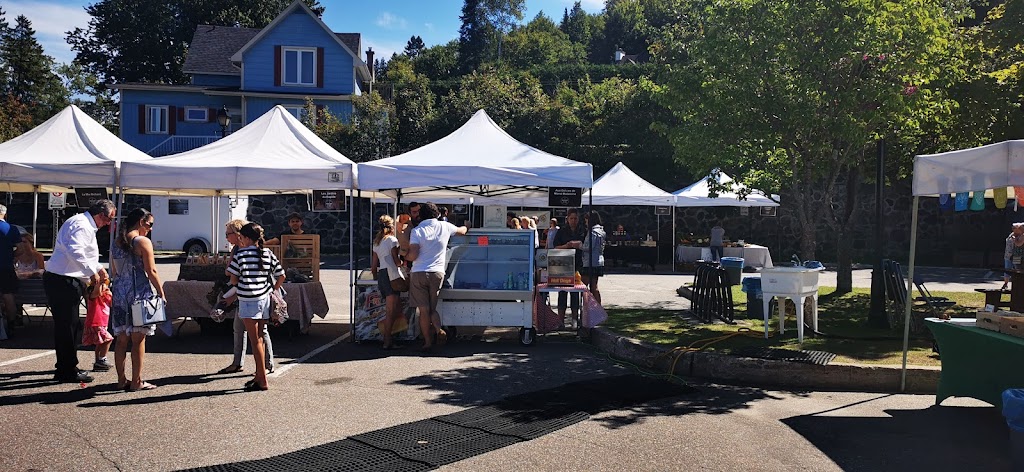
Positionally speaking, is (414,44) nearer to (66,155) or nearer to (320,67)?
(320,67)

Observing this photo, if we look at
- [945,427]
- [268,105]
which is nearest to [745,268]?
[945,427]

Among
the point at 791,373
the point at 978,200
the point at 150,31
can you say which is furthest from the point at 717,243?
the point at 150,31

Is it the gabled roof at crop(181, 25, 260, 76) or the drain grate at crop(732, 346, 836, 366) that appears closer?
the drain grate at crop(732, 346, 836, 366)

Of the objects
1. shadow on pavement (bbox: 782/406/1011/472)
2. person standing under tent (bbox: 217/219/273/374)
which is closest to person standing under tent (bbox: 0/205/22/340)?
person standing under tent (bbox: 217/219/273/374)

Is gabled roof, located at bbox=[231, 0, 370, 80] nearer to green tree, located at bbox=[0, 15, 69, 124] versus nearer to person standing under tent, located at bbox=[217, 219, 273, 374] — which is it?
green tree, located at bbox=[0, 15, 69, 124]

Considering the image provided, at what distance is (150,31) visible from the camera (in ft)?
162

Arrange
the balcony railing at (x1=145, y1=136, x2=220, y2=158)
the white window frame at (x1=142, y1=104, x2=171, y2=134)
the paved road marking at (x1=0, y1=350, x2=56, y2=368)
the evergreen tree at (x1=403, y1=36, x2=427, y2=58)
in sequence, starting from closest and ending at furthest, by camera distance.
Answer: the paved road marking at (x1=0, y1=350, x2=56, y2=368)
the balcony railing at (x1=145, y1=136, x2=220, y2=158)
the white window frame at (x1=142, y1=104, x2=171, y2=134)
the evergreen tree at (x1=403, y1=36, x2=427, y2=58)

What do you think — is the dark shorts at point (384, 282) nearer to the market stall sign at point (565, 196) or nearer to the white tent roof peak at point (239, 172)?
the white tent roof peak at point (239, 172)

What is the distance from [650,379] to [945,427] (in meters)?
2.87

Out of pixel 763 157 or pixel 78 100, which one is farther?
pixel 78 100

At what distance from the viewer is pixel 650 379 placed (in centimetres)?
845

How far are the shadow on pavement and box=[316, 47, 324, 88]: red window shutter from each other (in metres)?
33.2

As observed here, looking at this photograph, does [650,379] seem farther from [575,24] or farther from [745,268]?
[575,24]

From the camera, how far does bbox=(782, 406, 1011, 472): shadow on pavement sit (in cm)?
548
